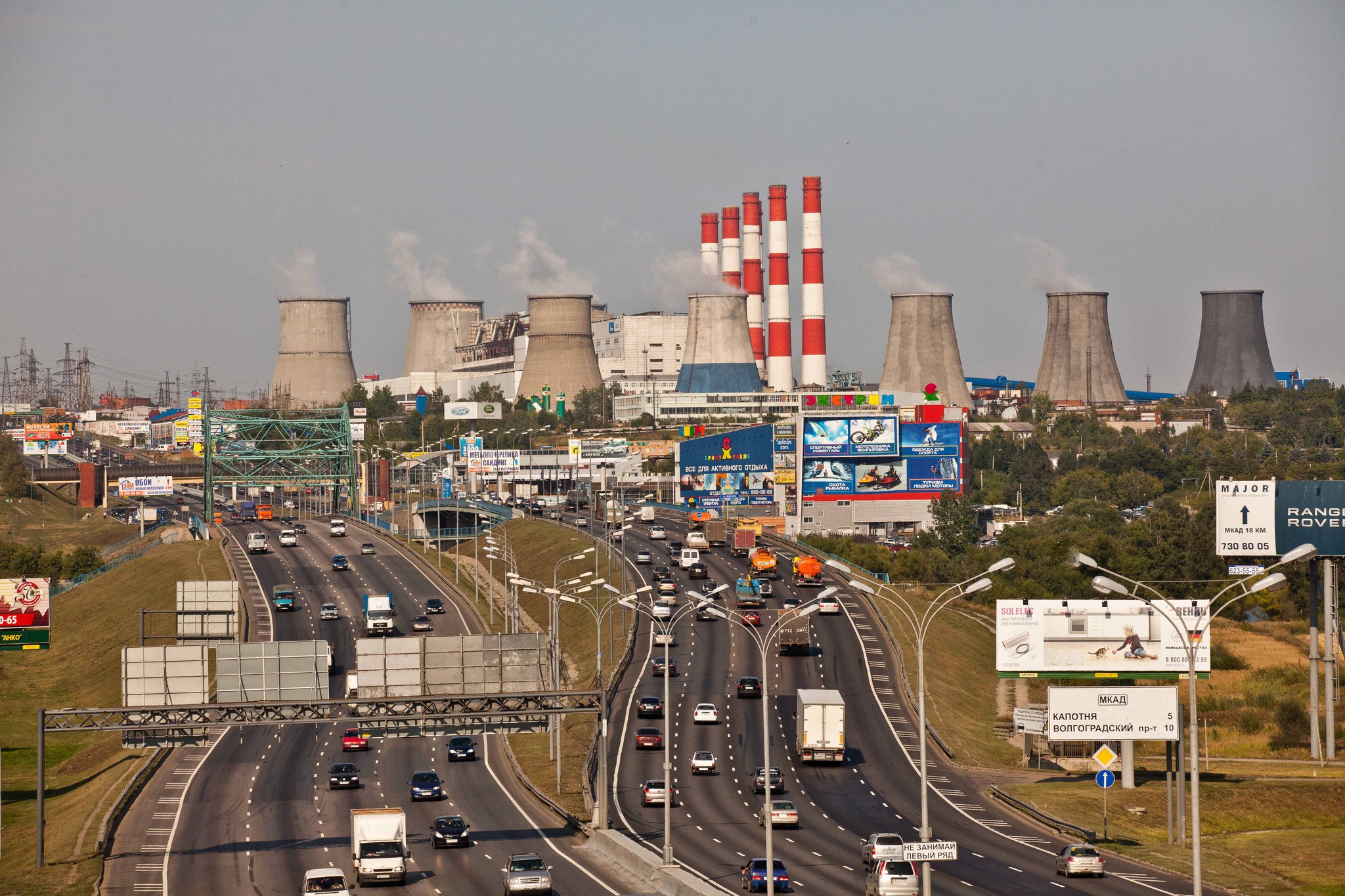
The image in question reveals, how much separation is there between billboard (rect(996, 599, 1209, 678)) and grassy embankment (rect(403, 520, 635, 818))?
62.7ft

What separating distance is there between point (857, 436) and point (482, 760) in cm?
9388

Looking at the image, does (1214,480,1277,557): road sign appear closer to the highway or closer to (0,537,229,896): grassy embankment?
the highway

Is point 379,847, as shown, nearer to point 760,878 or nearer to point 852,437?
point 760,878

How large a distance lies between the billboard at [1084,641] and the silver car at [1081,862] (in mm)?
24322

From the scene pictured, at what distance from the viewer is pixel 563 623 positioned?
110 m

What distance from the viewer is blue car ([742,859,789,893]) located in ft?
147

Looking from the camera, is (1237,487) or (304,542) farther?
(304,542)

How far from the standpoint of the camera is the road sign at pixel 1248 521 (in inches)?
3091

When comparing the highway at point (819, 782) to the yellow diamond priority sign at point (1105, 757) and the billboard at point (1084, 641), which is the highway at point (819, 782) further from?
the billboard at point (1084, 641)

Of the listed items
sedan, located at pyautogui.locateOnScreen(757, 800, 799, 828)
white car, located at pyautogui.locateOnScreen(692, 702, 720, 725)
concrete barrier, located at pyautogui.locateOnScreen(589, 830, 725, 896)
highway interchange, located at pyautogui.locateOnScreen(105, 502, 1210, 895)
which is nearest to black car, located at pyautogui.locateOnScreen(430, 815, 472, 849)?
highway interchange, located at pyautogui.locateOnScreen(105, 502, 1210, 895)

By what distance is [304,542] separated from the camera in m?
148

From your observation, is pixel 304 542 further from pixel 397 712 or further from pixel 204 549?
pixel 397 712

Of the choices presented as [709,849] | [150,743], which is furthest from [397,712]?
[709,849]

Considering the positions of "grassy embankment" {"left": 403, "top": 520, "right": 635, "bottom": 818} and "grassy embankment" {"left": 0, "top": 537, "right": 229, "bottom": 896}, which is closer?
"grassy embankment" {"left": 0, "top": 537, "right": 229, "bottom": 896}
